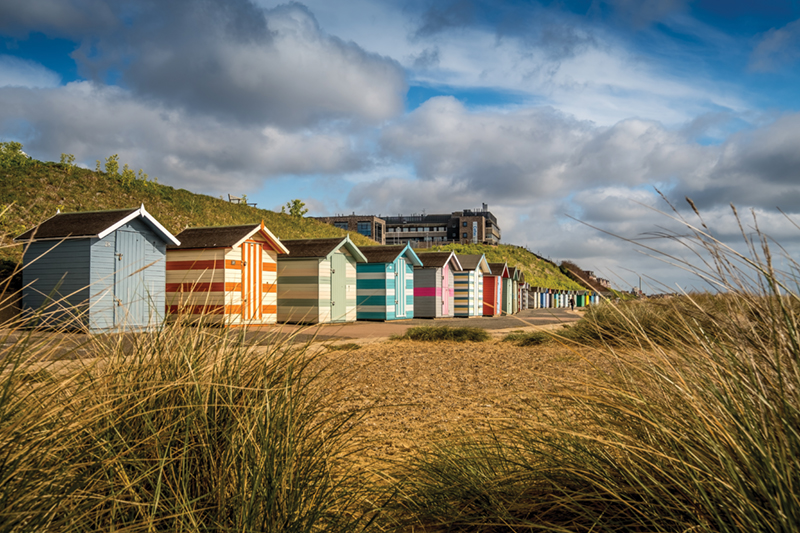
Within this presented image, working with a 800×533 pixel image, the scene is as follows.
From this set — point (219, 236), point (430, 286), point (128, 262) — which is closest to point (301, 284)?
point (219, 236)

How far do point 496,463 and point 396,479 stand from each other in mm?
551

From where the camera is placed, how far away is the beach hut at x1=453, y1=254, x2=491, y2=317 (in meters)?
25.3

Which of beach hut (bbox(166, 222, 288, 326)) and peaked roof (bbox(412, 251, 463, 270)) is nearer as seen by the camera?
beach hut (bbox(166, 222, 288, 326))

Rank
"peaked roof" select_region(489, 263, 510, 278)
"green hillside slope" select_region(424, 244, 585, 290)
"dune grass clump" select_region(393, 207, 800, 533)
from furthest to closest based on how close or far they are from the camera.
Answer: "green hillside slope" select_region(424, 244, 585, 290)
"peaked roof" select_region(489, 263, 510, 278)
"dune grass clump" select_region(393, 207, 800, 533)

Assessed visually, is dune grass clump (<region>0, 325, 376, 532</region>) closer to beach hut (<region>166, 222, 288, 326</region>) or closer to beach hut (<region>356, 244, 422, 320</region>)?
beach hut (<region>166, 222, 288, 326</region>)

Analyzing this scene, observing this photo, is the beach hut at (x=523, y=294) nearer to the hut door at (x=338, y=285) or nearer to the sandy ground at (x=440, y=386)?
the hut door at (x=338, y=285)

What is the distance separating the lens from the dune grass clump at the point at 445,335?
12.3 meters

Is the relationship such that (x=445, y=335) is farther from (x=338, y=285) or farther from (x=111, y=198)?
(x=111, y=198)

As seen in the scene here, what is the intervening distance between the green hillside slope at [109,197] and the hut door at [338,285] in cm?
984

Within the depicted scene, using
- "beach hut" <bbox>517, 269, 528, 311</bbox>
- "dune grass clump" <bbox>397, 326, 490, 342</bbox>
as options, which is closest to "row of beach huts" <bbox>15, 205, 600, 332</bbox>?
"dune grass clump" <bbox>397, 326, 490, 342</bbox>

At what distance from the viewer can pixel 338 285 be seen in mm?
17969

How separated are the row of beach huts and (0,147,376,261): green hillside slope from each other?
7.12 meters

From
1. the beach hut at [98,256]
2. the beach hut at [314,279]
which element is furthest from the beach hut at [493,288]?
the beach hut at [98,256]

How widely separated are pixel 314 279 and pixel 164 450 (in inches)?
592
